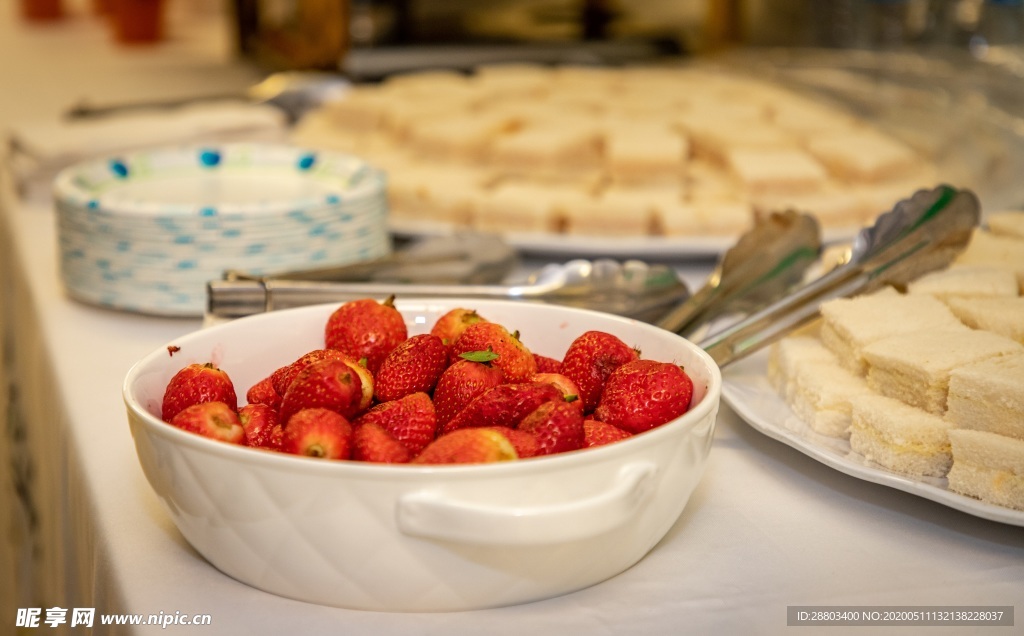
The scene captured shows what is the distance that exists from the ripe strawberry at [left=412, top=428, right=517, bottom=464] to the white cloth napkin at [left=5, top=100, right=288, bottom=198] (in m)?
1.20

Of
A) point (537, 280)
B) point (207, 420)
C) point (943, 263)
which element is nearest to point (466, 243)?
point (537, 280)

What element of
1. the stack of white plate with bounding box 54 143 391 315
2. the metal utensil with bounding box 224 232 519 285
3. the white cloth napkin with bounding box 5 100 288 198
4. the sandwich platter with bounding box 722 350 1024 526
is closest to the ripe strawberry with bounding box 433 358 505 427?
the sandwich platter with bounding box 722 350 1024 526

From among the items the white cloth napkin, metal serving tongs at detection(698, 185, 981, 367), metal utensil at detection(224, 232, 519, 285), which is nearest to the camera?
metal serving tongs at detection(698, 185, 981, 367)

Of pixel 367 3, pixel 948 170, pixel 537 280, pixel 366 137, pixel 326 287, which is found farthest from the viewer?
pixel 367 3

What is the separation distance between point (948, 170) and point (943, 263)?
27.9 inches

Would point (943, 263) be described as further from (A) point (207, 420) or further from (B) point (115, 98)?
A: (B) point (115, 98)

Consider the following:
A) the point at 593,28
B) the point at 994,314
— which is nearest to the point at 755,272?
the point at 994,314

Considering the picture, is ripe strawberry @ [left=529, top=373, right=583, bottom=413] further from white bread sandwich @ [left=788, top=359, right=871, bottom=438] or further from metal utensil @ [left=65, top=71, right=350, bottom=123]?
metal utensil @ [left=65, top=71, right=350, bottom=123]

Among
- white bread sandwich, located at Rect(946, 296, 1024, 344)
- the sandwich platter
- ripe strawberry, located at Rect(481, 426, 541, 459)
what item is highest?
ripe strawberry, located at Rect(481, 426, 541, 459)

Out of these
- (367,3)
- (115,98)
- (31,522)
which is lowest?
(31,522)

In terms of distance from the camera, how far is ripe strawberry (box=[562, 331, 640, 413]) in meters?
0.71

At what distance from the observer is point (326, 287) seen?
94 centimetres

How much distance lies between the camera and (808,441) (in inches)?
29.9

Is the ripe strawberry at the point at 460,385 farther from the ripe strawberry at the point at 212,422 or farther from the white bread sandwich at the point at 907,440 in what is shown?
the white bread sandwich at the point at 907,440
